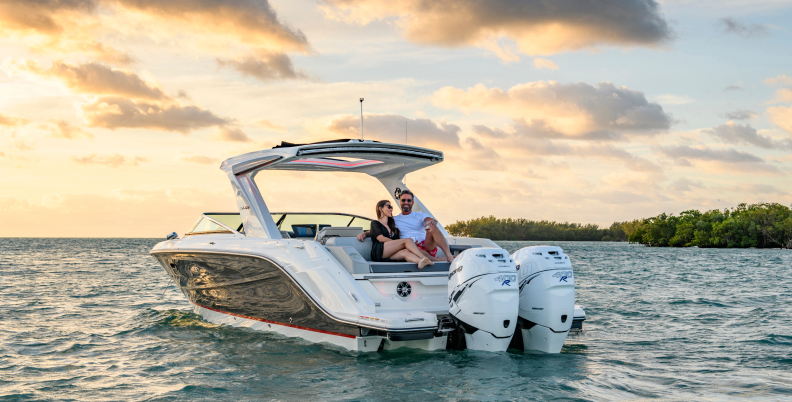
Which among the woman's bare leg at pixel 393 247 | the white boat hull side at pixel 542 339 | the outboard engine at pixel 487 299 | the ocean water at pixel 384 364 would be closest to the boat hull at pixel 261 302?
the ocean water at pixel 384 364

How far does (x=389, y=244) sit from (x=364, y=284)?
683 millimetres

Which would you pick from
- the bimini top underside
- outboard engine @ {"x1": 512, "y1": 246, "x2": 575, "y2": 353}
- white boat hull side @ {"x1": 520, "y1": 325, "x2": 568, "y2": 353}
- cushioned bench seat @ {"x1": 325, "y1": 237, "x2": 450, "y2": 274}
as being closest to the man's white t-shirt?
cushioned bench seat @ {"x1": 325, "y1": 237, "x2": 450, "y2": 274}

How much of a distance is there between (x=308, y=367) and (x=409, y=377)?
1.10 meters

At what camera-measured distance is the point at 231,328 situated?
7.98 metres

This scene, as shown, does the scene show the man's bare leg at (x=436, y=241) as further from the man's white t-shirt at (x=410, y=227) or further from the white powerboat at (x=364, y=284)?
the man's white t-shirt at (x=410, y=227)

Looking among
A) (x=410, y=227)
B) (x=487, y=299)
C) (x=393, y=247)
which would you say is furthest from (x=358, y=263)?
(x=487, y=299)

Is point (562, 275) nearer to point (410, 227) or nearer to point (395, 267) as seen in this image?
point (395, 267)

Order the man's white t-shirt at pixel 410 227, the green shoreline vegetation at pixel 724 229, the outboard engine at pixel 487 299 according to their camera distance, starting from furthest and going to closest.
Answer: the green shoreline vegetation at pixel 724 229 → the man's white t-shirt at pixel 410 227 → the outboard engine at pixel 487 299

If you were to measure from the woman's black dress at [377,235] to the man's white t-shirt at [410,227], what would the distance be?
97 millimetres

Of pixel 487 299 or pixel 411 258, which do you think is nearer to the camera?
pixel 487 299

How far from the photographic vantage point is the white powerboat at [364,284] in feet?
17.8

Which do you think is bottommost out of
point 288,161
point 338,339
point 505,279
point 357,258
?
point 338,339

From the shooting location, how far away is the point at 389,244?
6.59m

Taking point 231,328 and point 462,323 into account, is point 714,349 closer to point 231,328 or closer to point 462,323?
point 462,323
